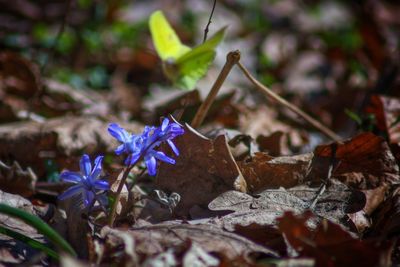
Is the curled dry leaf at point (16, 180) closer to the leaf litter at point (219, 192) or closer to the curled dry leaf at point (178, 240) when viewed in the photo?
the leaf litter at point (219, 192)

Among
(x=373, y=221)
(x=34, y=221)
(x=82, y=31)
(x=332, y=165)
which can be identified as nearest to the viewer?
(x=34, y=221)

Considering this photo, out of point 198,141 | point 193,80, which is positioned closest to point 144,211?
point 198,141

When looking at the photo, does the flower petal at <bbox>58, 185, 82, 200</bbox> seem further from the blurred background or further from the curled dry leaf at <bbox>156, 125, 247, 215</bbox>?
the blurred background

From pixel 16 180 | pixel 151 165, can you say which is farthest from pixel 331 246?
pixel 16 180

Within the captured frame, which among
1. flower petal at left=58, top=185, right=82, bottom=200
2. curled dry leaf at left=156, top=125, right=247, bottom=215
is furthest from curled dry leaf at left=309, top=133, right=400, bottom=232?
flower petal at left=58, top=185, right=82, bottom=200

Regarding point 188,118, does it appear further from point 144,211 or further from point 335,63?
point 335,63

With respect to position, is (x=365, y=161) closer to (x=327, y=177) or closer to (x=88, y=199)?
(x=327, y=177)
